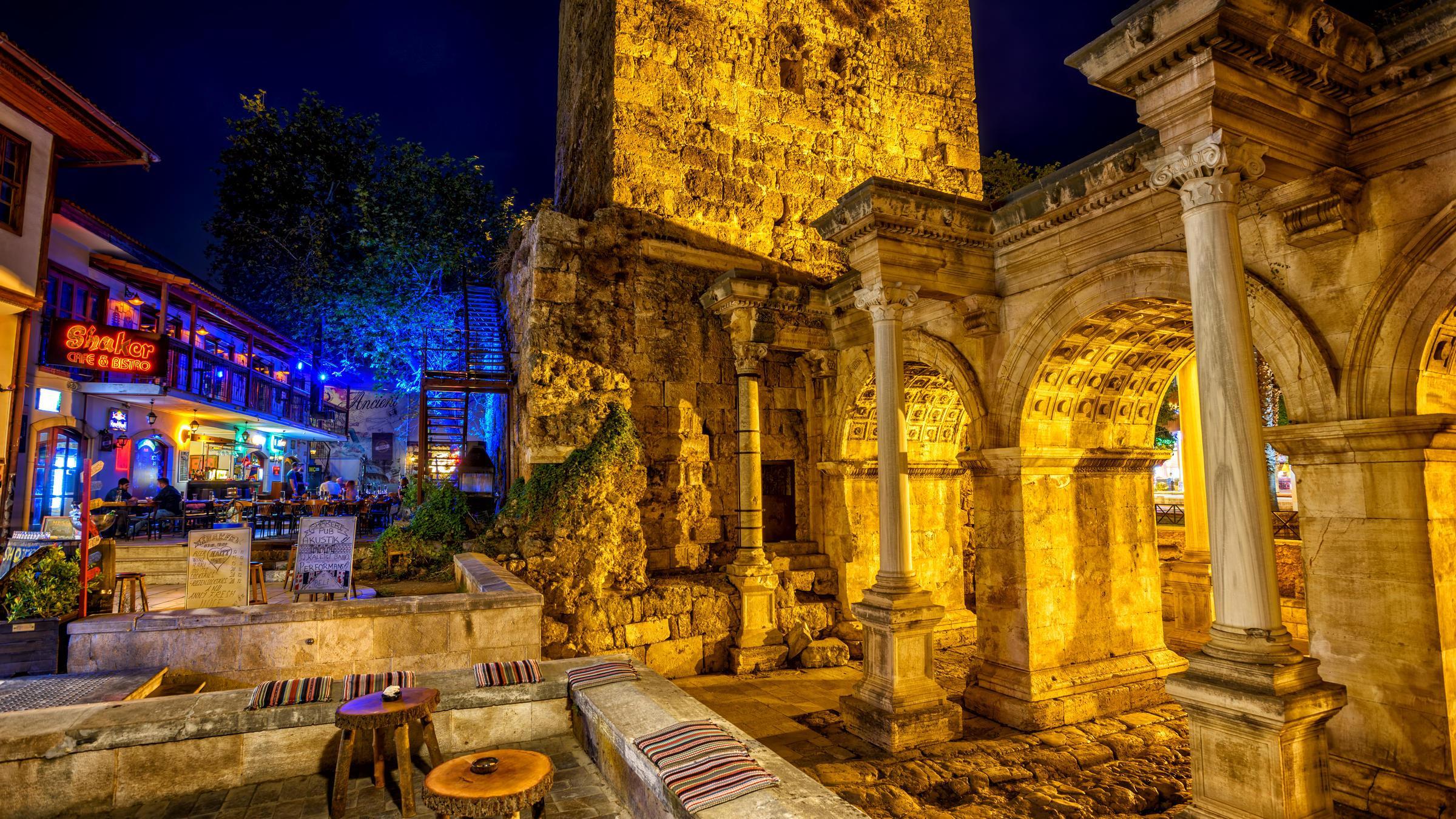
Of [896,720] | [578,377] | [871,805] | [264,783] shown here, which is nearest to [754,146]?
[578,377]

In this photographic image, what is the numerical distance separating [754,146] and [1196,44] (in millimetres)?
7709

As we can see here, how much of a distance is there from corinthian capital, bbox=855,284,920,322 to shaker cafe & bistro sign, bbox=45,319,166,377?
41.0 ft

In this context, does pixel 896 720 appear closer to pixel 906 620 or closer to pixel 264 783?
pixel 906 620

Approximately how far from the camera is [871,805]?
17.6 ft

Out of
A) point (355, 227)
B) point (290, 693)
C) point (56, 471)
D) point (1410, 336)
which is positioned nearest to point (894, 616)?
point (1410, 336)

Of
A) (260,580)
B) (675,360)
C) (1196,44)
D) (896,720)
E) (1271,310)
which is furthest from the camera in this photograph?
(675,360)

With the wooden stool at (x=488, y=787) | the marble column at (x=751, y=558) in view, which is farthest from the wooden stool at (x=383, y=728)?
the marble column at (x=751, y=558)

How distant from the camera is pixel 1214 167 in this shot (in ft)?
13.9

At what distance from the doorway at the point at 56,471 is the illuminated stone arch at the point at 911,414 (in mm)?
13300

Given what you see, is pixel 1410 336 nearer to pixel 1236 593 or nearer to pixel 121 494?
pixel 1236 593

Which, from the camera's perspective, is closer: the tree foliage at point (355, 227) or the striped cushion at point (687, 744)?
the striped cushion at point (687, 744)

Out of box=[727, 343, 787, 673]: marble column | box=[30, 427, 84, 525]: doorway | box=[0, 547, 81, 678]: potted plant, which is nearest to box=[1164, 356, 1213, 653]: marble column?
box=[727, 343, 787, 673]: marble column

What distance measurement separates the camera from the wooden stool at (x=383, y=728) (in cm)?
403

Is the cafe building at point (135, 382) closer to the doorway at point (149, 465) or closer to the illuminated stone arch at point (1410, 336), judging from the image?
the doorway at point (149, 465)
